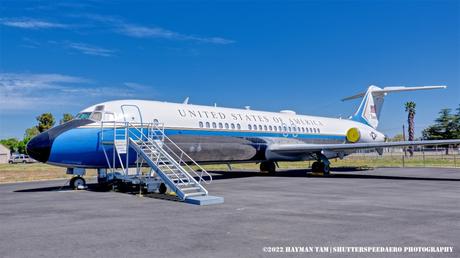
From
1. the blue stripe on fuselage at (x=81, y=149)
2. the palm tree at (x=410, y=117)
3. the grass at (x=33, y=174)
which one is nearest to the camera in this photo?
the blue stripe on fuselage at (x=81, y=149)

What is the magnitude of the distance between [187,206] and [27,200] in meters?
5.82

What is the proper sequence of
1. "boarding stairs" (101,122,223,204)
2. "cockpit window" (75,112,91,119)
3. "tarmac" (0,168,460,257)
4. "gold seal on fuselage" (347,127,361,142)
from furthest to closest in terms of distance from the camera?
"gold seal on fuselage" (347,127,361,142), "cockpit window" (75,112,91,119), "boarding stairs" (101,122,223,204), "tarmac" (0,168,460,257)

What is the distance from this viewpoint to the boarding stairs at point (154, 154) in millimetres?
13477

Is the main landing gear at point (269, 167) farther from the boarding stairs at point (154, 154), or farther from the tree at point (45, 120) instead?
the tree at point (45, 120)

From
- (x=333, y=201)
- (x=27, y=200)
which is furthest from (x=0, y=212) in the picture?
(x=333, y=201)

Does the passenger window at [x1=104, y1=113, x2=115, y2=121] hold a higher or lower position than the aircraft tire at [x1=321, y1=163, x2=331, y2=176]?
higher

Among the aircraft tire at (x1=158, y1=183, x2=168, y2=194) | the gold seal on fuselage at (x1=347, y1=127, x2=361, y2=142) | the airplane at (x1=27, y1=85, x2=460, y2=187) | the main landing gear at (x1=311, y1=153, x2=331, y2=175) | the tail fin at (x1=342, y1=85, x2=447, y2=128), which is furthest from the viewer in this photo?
the tail fin at (x1=342, y1=85, x2=447, y2=128)

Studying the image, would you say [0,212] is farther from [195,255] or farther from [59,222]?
[195,255]

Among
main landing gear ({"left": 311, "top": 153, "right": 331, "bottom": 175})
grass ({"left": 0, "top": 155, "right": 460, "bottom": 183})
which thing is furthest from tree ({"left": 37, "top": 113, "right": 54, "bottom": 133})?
main landing gear ({"left": 311, "top": 153, "right": 331, "bottom": 175})

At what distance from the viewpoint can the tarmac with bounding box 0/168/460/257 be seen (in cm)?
630

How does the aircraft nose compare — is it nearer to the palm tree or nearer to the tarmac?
the tarmac

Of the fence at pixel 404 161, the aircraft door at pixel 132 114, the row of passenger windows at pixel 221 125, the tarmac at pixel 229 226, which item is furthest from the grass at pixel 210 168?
the tarmac at pixel 229 226

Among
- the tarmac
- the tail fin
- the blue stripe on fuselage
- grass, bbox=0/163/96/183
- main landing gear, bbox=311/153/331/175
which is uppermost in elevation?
the tail fin

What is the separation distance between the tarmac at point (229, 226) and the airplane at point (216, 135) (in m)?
2.49
